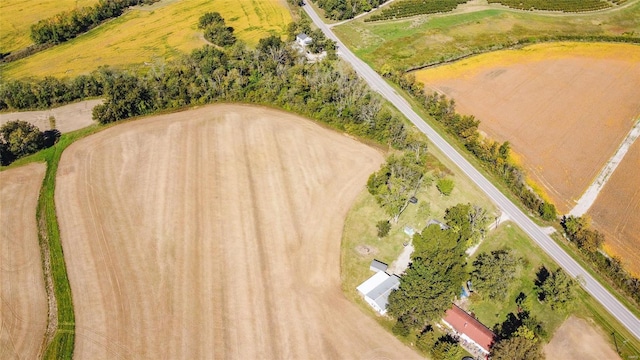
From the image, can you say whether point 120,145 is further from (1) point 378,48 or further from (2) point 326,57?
(1) point 378,48

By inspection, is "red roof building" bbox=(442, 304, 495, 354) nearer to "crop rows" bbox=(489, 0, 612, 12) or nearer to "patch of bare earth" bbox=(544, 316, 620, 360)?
"patch of bare earth" bbox=(544, 316, 620, 360)

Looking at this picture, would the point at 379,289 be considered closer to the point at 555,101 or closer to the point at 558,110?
the point at 558,110

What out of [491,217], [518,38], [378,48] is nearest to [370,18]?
[378,48]

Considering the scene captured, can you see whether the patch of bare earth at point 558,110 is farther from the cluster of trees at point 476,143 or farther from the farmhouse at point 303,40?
the farmhouse at point 303,40

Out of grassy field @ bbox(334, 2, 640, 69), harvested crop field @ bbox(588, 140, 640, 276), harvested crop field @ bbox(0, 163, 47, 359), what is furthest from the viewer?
grassy field @ bbox(334, 2, 640, 69)

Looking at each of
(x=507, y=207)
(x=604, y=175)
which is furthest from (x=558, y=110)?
(x=507, y=207)

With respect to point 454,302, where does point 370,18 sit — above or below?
above

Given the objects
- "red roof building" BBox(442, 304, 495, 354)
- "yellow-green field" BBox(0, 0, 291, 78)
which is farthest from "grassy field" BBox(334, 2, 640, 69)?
"red roof building" BBox(442, 304, 495, 354)
